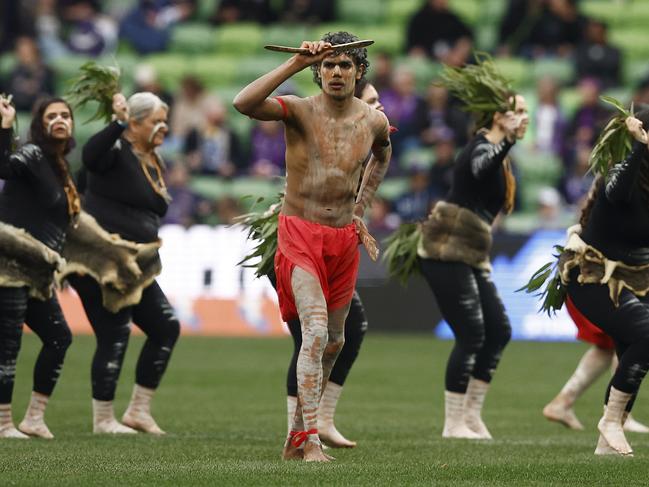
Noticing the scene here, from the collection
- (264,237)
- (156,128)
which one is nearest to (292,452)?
(264,237)

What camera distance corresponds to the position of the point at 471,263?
10.5 meters

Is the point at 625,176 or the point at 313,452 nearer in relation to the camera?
the point at 313,452

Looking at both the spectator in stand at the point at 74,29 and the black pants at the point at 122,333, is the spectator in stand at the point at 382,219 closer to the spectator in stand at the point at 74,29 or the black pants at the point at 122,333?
the spectator in stand at the point at 74,29

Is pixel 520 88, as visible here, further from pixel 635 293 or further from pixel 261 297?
pixel 635 293

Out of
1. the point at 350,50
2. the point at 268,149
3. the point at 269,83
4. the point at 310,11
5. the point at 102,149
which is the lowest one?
the point at 268,149

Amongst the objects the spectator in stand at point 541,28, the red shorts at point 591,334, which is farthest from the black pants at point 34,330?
the spectator in stand at point 541,28

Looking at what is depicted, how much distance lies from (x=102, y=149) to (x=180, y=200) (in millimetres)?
11688

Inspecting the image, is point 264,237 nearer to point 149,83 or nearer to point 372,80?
point 372,80

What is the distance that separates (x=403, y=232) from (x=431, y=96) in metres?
11.5

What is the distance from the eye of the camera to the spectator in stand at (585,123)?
72.3 feet

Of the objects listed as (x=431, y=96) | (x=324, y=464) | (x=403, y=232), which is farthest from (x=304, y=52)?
(x=431, y=96)

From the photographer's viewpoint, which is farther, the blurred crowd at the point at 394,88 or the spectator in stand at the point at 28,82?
the spectator in stand at the point at 28,82

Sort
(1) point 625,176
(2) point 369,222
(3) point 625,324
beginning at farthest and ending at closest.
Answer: (2) point 369,222, (3) point 625,324, (1) point 625,176

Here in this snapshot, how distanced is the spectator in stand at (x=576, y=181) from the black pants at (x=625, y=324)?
12491 mm
